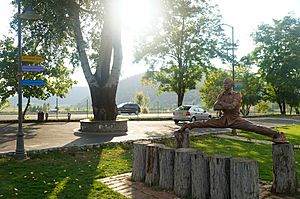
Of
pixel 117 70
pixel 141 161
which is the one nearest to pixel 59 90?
pixel 117 70

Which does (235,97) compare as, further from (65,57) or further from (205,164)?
(65,57)

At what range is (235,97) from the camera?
225 inches

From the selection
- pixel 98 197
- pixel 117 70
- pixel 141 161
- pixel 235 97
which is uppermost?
pixel 117 70

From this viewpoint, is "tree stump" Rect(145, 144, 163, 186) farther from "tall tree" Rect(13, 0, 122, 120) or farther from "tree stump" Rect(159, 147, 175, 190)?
"tall tree" Rect(13, 0, 122, 120)

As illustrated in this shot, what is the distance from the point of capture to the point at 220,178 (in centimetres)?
489

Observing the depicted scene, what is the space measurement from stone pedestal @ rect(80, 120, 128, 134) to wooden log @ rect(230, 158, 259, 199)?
1071 centimetres

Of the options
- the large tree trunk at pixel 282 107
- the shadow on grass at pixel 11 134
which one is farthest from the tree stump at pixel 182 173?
the large tree trunk at pixel 282 107

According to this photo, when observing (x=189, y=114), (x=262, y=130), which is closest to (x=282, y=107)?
(x=189, y=114)

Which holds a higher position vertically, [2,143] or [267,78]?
[267,78]

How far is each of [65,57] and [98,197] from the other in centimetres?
1298

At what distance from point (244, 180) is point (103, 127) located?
10.9 metres

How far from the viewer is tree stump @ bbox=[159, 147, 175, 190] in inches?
225

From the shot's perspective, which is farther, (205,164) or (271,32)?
(271,32)

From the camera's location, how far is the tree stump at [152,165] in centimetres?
601
